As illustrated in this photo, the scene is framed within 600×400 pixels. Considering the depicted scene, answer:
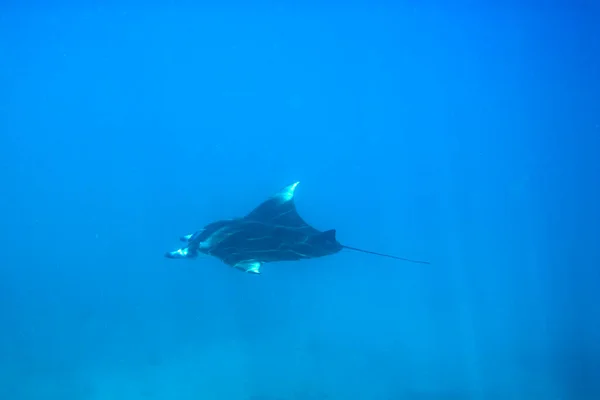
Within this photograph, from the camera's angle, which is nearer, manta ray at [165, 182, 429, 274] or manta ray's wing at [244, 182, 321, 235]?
manta ray at [165, 182, 429, 274]

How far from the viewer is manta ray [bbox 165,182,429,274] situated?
5652mm

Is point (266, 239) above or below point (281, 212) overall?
below

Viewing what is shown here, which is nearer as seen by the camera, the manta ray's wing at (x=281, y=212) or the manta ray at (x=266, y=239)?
the manta ray at (x=266, y=239)

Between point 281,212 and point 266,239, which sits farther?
point 281,212

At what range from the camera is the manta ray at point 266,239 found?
5.65 metres

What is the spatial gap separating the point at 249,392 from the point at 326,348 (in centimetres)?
210

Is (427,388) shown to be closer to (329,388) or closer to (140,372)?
→ (329,388)

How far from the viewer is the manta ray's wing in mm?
6188

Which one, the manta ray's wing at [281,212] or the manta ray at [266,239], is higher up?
the manta ray's wing at [281,212]

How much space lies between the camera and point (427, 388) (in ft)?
29.2

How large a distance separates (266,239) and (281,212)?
2.18ft

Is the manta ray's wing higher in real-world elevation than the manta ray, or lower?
higher

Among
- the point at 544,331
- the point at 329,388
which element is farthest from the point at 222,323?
the point at 544,331

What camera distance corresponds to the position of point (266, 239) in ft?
19.0
